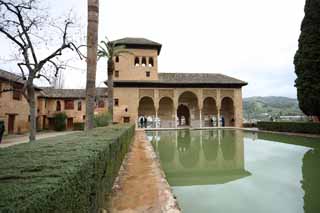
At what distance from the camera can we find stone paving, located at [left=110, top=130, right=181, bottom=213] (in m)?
3.87

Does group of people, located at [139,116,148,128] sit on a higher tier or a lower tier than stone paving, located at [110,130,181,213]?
higher

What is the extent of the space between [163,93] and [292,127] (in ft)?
54.6

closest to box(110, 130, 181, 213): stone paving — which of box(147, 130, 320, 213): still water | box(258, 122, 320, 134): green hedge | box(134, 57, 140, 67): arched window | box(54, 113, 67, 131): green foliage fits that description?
box(147, 130, 320, 213): still water

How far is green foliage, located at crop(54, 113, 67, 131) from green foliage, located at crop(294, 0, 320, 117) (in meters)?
26.5

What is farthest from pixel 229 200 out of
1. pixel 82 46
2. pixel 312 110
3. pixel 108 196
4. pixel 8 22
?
pixel 312 110

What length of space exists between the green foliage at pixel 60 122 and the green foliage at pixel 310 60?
26.5 metres

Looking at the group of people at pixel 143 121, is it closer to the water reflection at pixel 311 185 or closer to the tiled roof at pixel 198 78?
the tiled roof at pixel 198 78

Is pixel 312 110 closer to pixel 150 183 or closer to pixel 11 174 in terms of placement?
pixel 150 183

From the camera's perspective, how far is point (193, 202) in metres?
4.79

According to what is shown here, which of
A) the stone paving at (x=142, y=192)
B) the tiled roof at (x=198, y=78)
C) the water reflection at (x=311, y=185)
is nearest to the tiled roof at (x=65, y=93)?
the tiled roof at (x=198, y=78)

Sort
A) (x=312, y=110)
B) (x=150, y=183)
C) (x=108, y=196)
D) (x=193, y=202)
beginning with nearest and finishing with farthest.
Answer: (x=108, y=196), (x=193, y=202), (x=150, y=183), (x=312, y=110)

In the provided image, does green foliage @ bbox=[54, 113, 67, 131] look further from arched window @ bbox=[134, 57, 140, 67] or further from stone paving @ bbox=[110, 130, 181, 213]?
stone paving @ bbox=[110, 130, 181, 213]

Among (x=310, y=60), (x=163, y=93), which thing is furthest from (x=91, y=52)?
(x=163, y=93)

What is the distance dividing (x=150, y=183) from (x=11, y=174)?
3.76 meters
